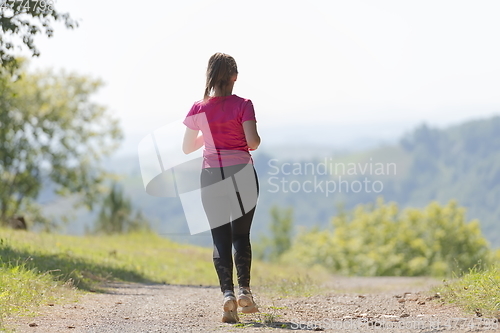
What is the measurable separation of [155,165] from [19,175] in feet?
105

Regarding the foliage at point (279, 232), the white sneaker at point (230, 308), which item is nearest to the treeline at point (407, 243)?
the white sneaker at point (230, 308)

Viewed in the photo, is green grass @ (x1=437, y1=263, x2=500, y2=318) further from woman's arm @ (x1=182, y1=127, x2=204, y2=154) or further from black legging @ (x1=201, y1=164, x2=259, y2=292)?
woman's arm @ (x1=182, y1=127, x2=204, y2=154)

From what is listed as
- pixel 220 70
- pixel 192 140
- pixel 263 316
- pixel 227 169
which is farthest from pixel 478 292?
pixel 220 70

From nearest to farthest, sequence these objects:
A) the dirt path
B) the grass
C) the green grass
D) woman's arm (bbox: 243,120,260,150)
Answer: the dirt path → woman's arm (bbox: 243,120,260,150) → the green grass → the grass

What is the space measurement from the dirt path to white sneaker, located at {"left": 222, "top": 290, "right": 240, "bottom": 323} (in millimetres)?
98

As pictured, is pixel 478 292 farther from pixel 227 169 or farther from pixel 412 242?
pixel 412 242

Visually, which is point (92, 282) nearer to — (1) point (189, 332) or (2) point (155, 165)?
(2) point (155, 165)

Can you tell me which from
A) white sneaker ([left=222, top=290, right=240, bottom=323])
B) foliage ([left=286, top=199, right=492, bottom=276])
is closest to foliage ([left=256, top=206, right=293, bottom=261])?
foliage ([left=286, top=199, right=492, bottom=276])

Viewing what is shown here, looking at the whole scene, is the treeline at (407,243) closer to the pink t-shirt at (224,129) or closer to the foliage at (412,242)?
the foliage at (412,242)

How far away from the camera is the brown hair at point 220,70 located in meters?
5.77

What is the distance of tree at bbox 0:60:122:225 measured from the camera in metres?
34.7

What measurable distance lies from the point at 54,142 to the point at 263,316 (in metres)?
32.2

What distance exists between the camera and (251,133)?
5.66 m

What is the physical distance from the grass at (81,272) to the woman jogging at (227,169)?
7.07 feet
